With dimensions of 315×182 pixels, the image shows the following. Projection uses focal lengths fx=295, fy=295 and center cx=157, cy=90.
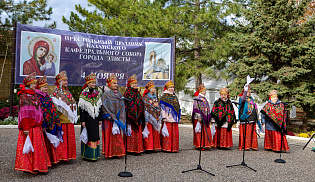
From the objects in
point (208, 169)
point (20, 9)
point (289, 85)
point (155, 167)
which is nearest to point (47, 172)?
point (155, 167)

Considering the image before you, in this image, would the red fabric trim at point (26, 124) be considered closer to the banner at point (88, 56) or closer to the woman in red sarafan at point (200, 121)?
the banner at point (88, 56)

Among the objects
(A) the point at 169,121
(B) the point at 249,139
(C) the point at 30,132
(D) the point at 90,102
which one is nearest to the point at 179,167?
(A) the point at 169,121

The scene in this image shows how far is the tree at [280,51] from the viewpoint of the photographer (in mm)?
11250

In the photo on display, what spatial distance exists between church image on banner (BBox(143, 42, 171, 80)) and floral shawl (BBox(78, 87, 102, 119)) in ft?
12.1

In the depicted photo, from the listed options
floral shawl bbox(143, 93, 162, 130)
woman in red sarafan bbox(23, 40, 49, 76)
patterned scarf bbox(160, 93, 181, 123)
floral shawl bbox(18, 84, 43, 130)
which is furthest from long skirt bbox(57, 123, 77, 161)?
woman in red sarafan bbox(23, 40, 49, 76)

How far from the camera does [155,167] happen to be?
5832 mm

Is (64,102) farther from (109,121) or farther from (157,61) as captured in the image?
(157,61)

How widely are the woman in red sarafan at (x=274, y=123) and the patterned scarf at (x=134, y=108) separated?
135 inches

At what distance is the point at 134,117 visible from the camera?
6871 mm

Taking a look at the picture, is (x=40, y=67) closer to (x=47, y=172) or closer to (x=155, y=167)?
(x=47, y=172)

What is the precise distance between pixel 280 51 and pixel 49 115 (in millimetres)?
9465

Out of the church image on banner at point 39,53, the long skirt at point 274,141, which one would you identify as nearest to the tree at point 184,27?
the church image on banner at point 39,53

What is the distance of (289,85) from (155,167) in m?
8.18

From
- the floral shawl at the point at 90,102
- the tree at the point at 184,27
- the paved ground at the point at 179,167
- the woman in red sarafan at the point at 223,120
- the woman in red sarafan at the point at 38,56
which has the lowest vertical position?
the paved ground at the point at 179,167
